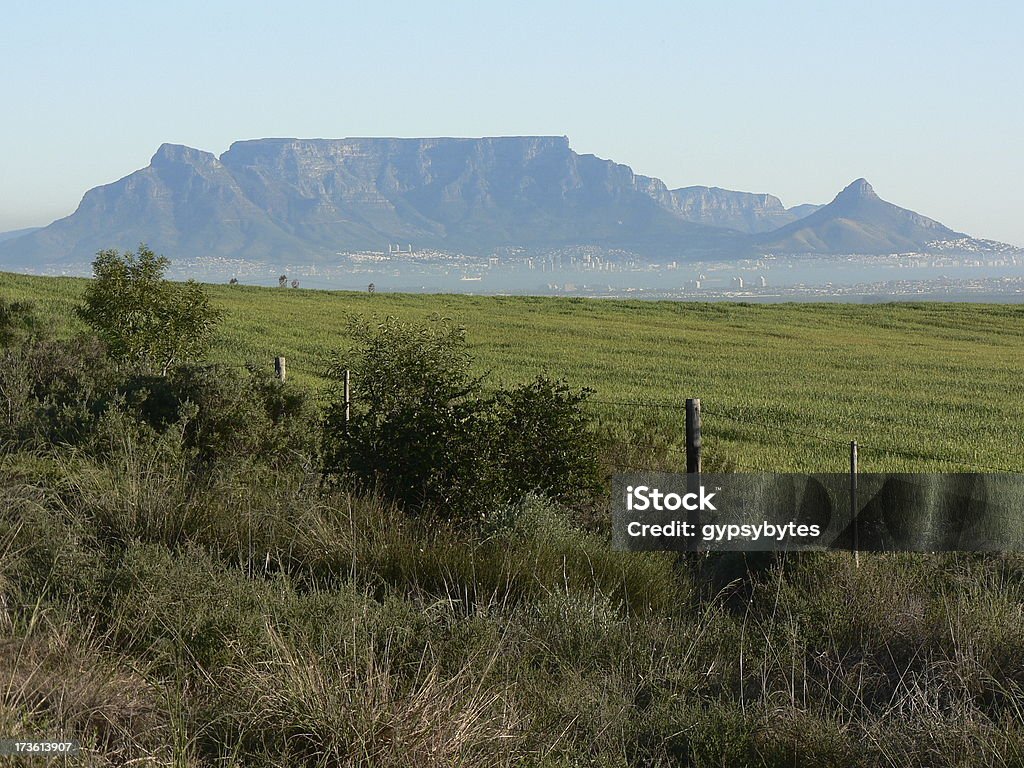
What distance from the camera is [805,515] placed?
A: 9469 millimetres

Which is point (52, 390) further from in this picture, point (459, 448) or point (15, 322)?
point (15, 322)

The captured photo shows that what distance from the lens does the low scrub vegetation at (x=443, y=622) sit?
4.49 metres

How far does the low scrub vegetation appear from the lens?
14.7ft

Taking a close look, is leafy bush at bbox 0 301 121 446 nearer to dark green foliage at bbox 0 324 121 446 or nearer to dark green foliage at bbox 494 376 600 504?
dark green foliage at bbox 0 324 121 446

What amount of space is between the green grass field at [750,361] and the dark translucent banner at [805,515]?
5.04 ft

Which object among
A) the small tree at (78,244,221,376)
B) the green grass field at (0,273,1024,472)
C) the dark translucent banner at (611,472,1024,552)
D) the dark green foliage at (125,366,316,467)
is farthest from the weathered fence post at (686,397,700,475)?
the small tree at (78,244,221,376)

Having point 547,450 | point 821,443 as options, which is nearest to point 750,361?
point 821,443

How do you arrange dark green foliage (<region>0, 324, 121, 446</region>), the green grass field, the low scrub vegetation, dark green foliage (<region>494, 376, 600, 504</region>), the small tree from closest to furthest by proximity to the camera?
1. the low scrub vegetation
2. dark green foliage (<region>494, 376, 600, 504</region>)
3. dark green foliage (<region>0, 324, 121, 446</region>)
4. the green grass field
5. the small tree

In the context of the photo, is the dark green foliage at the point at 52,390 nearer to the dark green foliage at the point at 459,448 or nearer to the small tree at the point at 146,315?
the small tree at the point at 146,315

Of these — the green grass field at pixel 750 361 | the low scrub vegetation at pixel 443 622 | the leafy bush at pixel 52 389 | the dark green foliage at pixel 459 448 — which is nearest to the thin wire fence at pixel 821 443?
the green grass field at pixel 750 361

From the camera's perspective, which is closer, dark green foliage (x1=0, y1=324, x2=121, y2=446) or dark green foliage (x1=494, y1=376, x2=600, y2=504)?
dark green foliage (x1=494, y1=376, x2=600, y2=504)

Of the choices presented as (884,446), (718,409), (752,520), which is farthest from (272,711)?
(718,409)

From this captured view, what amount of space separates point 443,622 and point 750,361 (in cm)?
3272

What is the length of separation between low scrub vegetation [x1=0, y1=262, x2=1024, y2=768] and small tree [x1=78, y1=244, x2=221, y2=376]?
29.0 ft
